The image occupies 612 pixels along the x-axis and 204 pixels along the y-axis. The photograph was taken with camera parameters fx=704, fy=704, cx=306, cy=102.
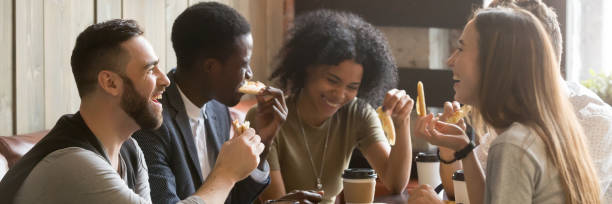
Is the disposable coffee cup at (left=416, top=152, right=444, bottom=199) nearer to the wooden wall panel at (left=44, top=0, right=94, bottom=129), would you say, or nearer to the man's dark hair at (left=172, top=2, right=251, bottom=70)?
the man's dark hair at (left=172, top=2, right=251, bottom=70)

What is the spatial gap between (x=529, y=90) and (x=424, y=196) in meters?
0.43

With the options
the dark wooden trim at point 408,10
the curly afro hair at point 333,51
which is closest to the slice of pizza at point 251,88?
the curly afro hair at point 333,51

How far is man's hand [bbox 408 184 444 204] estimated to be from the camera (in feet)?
6.06

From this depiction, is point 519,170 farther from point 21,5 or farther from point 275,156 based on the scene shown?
point 21,5

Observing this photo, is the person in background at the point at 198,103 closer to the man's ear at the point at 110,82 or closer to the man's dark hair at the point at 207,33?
the man's dark hair at the point at 207,33

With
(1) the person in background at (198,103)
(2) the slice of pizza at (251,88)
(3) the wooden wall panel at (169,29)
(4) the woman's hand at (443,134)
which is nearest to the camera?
(4) the woman's hand at (443,134)

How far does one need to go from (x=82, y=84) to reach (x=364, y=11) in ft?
10.2

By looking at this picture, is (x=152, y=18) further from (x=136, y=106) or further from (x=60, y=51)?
(x=136, y=106)

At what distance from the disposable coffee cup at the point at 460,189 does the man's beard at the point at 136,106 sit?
2.94ft

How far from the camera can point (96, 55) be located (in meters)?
1.62

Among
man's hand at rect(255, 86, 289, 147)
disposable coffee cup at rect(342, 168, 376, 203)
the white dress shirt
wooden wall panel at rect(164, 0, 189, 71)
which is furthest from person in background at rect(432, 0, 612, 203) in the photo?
wooden wall panel at rect(164, 0, 189, 71)

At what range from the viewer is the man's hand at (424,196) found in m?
1.85

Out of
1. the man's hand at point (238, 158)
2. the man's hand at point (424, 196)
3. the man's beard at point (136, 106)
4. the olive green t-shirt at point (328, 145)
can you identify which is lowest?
the olive green t-shirt at point (328, 145)

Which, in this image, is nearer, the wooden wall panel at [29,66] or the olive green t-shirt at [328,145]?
the wooden wall panel at [29,66]
